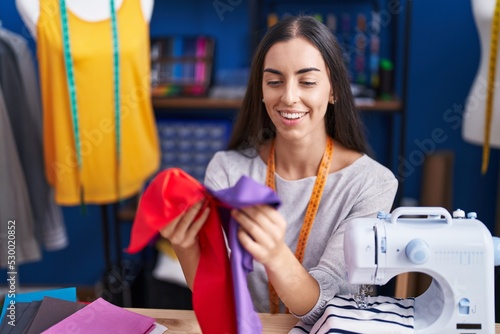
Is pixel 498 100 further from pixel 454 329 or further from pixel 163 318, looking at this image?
pixel 163 318

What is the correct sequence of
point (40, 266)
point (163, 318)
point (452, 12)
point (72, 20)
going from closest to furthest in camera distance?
point (163, 318) < point (72, 20) < point (452, 12) < point (40, 266)

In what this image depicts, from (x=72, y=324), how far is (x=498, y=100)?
1.71 meters

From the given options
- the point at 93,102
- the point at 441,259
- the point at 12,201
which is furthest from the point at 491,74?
the point at 12,201

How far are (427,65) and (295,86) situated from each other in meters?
1.75

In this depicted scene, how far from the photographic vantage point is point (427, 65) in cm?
289

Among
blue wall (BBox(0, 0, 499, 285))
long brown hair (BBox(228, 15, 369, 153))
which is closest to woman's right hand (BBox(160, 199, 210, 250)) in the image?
long brown hair (BBox(228, 15, 369, 153))

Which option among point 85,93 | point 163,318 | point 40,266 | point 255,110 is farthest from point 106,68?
point 40,266

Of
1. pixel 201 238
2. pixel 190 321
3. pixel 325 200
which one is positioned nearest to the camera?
pixel 201 238

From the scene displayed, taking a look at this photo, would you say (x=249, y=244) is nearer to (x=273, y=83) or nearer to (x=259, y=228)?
(x=259, y=228)

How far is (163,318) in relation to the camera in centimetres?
129

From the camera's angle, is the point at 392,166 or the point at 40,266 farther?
the point at 40,266

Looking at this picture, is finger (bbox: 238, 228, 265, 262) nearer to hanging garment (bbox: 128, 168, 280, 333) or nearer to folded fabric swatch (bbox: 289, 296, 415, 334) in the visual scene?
hanging garment (bbox: 128, 168, 280, 333)

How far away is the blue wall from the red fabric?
1.89m

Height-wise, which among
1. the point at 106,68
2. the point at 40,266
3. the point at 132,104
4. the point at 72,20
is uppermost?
the point at 72,20
